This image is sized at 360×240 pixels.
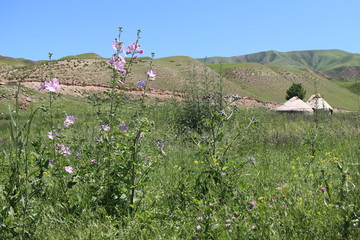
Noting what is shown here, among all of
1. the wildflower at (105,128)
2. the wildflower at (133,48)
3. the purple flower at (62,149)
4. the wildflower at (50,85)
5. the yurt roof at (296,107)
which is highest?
the wildflower at (133,48)

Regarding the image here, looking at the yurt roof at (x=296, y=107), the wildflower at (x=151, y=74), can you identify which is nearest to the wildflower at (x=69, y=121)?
the wildflower at (x=151, y=74)

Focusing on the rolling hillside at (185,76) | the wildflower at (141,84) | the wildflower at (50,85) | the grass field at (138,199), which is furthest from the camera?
the rolling hillside at (185,76)

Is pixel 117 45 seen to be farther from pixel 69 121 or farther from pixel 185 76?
pixel 185 76

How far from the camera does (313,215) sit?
8.59 ft

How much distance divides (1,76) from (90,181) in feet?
132

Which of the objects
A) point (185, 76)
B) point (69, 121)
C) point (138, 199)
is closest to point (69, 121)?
point (69, 121)

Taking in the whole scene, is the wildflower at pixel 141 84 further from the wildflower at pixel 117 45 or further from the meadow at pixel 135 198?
the wildflower at pixel 117 45

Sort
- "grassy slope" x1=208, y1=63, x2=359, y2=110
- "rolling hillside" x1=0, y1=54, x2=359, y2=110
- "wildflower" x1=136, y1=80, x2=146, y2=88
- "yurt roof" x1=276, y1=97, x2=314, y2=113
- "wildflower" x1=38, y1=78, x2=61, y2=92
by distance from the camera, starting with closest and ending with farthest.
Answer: "wildflower" x1=38, y1=78, x2=61, y2=92 < "wildflower" x1=136, y1=80, x2=146, y2=88 < "yurt roof" x1=276, y1=97, x2=314, y2=113 < "rolling hillside" x1=0, y1=54, x2=359, y2=110 < "grassy slope" x1=208, y1=63, x2=359, y2=110

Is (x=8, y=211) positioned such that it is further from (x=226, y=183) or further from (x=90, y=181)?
(x=226, y=183)

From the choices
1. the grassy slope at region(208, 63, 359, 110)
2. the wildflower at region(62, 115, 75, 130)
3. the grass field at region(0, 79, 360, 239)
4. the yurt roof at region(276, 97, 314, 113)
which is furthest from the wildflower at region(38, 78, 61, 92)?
the grassy slope at region(208, 63, 359, 110)

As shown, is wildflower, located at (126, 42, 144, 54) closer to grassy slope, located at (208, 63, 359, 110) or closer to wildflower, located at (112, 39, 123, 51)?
wildflower, located at (112, 39, 123, 51)

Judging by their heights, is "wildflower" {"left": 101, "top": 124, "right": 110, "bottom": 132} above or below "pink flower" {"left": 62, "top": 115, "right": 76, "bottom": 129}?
below

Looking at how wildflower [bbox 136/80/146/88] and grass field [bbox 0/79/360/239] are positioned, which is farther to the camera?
wildflower [bbox 136/80/146/88]

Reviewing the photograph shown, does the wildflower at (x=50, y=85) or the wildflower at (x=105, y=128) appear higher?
the wildflower at (x=50, y=85)
